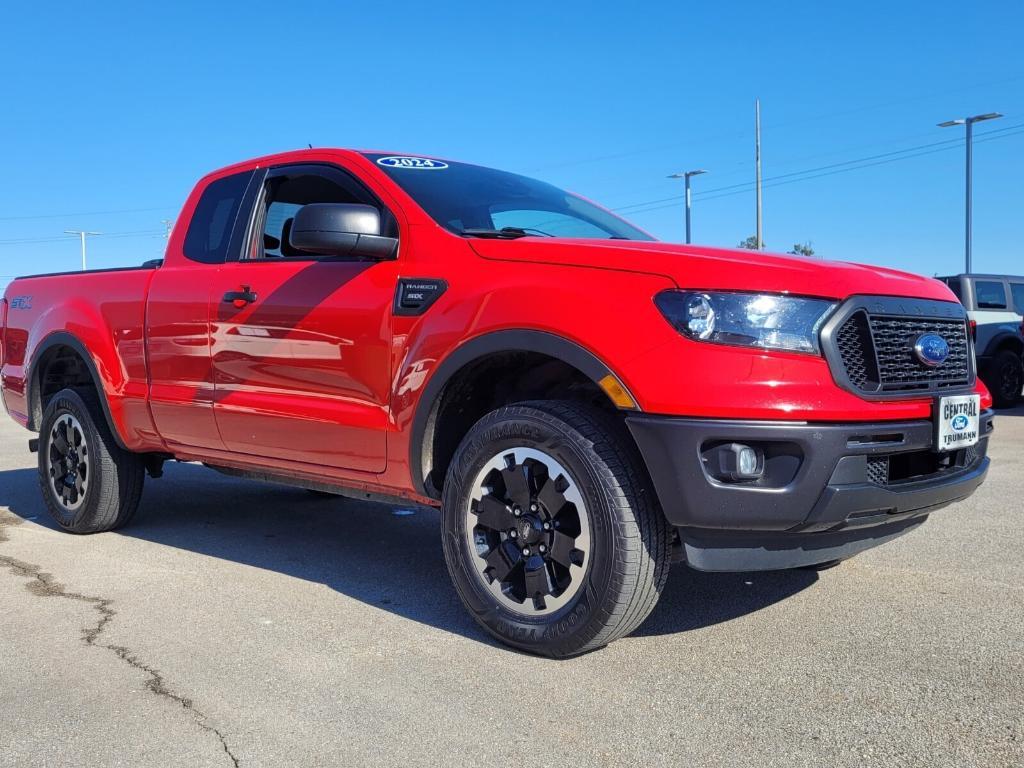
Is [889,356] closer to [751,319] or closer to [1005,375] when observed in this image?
[751,319]

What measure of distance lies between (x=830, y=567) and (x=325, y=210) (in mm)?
2694

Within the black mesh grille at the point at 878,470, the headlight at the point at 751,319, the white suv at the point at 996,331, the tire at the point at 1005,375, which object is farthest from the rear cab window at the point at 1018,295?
the headlight at the point at 751,319

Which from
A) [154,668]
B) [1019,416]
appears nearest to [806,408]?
[154,668]

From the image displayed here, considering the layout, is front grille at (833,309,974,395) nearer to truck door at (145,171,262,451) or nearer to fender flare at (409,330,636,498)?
fender flare at (409,330,636,498)

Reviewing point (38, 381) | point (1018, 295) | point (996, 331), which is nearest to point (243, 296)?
point (38, 381)

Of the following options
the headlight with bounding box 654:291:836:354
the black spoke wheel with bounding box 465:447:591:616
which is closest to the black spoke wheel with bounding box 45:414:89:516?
the black spoke wheel with bounding box 465:447:591:616

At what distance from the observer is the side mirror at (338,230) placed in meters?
3.55

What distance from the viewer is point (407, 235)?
147 inches

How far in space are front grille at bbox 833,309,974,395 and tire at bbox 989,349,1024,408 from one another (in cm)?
1006

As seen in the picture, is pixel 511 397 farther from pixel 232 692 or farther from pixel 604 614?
pixel 232 692

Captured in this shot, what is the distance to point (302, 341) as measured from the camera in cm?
397

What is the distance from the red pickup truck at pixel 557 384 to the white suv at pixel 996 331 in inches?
370

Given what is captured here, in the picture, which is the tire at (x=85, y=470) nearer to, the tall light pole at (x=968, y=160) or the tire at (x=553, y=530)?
the tire at (x=553, y=530)

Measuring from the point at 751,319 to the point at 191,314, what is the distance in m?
2.80
